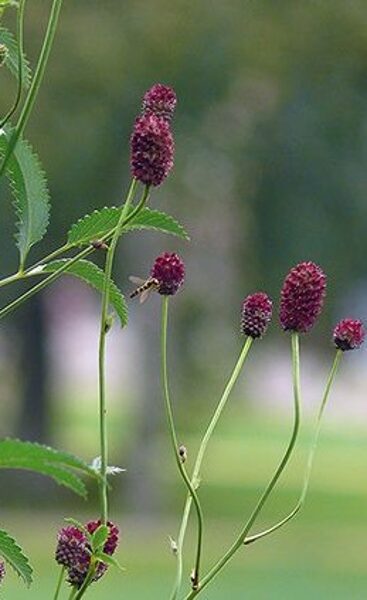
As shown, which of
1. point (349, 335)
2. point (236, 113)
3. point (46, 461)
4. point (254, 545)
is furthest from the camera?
point (254, 545)

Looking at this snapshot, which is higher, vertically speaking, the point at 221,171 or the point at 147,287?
the point at 221,171

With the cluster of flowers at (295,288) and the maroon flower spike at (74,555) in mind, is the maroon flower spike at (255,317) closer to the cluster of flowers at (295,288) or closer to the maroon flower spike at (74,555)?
the cluster of flowers at (295,288)

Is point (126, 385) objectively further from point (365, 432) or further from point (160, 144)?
point (160, 144)

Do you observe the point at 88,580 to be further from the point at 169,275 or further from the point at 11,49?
the point at 11,49

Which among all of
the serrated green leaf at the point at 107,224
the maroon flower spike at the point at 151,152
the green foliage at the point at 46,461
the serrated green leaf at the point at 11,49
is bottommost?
the green foliage at the point at 46,461

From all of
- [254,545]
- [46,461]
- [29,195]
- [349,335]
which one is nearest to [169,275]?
[29,195]

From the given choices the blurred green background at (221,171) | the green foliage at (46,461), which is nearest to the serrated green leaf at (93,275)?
the green foliage at (46,461)

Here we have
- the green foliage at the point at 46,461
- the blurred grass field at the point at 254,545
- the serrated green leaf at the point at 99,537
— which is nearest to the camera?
the green foliage at the point at 46,461

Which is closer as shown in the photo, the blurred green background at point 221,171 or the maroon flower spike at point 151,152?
the maroon flower spike at point 151,152
